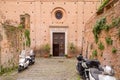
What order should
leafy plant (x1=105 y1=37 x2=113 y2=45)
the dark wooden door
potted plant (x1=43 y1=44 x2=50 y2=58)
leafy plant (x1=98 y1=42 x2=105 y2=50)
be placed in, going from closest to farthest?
leafy plant (x1=105 y1=37 x2=113 y2=45) < leafy plant (x1=98 y1=42 x2=105 y2=50) < potted plant (x1=43 y1=44 x2=50 y2=58) < the dark wooden door

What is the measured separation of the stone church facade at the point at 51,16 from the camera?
85.1ft

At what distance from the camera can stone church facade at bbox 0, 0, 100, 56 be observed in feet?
85.1

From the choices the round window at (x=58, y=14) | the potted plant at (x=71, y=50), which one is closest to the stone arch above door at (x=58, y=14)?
the round window at (x=58, y=14)

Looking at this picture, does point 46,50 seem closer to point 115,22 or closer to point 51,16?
point 51,16

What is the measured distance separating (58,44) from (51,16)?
117 inches

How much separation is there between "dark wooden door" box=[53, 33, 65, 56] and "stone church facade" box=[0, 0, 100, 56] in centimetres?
15

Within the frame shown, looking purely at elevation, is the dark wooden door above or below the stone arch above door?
below

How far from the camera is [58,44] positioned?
26547 millimetres

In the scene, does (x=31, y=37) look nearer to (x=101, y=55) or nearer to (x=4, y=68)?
(x=4, y=68)

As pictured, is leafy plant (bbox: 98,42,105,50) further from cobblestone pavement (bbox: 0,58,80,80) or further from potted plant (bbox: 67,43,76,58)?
potted plant (bbox: 67,43,76,58)

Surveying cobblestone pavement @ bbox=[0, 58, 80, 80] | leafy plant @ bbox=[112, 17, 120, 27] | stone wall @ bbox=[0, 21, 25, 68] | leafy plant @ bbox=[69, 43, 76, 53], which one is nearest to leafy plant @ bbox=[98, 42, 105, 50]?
cobblestone pavement @ bbox=[0, 58, 80, 80]

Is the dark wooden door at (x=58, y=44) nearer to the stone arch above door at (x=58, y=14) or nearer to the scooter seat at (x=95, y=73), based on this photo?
the stone arch above door at (x=58, y=14)

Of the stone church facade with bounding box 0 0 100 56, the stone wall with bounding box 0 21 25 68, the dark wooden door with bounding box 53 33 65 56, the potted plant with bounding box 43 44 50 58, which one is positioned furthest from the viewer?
the dark wooden door with bounding box 53 33 65 56

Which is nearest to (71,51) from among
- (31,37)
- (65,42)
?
(65,42)
